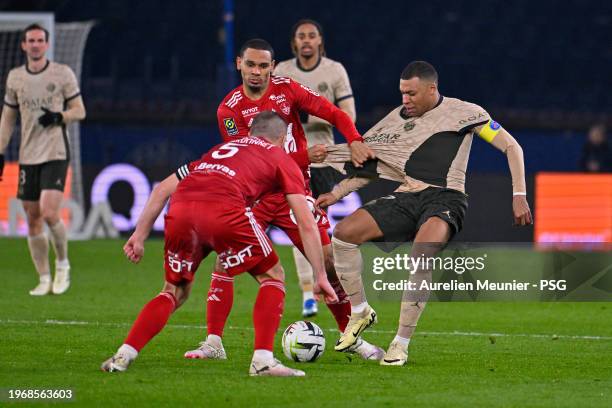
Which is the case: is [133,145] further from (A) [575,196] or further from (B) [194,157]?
(A) [575,196]

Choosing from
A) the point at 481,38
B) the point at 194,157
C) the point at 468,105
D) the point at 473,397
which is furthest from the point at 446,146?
the point at 481,38

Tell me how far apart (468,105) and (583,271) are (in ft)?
12.8

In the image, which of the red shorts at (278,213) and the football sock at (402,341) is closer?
the football sock at (402,341)

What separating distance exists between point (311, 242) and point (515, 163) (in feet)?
5.78

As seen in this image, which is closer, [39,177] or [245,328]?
[245,328]

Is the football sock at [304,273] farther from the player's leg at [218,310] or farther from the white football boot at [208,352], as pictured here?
the white football boot at [208,352]

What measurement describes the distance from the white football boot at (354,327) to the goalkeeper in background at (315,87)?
2.73m

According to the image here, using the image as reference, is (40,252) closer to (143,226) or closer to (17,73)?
(17,73)

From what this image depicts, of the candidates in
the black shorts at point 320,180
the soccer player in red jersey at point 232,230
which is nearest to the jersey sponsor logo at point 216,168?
the soccer player in red jersey at point 232,230

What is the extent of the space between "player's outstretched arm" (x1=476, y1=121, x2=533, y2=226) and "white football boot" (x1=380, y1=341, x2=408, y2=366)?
3.41 feet

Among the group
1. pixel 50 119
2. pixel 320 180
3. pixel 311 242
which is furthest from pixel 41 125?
pixel 311 242

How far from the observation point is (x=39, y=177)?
12.0 m

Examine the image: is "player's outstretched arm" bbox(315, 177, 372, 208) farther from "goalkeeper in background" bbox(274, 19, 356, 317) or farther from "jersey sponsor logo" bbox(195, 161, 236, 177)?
"goalkeeper in background" bbox(274, 19, 356, 317)

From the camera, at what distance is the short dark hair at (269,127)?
23.2 ft
